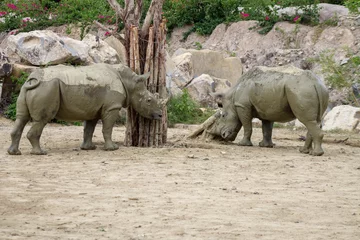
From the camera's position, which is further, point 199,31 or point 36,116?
point 199,31

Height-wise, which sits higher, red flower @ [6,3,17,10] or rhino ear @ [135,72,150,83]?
red flower @ [6,3,17,10]

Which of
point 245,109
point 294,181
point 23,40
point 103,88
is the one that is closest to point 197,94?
point 23,40

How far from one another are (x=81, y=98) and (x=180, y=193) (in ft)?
12.0

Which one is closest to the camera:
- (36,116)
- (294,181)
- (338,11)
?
(294,181)

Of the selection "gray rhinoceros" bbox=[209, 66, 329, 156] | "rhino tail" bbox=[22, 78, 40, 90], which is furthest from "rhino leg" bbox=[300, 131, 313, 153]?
"rhino tail" bbox=[22, 78, 40, 90]

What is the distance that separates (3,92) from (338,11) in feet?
A: 39.4

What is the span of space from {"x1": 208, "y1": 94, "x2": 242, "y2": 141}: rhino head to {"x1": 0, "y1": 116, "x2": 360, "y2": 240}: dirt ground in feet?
1.83

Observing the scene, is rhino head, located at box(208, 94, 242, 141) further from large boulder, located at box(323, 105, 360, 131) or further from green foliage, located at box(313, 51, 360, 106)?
green foliage, located at box(313, 51, 360, 106)

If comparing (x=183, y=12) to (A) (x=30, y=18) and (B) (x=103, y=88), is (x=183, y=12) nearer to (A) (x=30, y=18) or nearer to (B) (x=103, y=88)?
(A) (x=30, y=18)

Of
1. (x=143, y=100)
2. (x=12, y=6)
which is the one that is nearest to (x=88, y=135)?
(x=143, y=100)

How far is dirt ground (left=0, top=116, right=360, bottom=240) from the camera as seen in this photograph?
20.7ft

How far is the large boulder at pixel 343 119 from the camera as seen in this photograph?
15547mm

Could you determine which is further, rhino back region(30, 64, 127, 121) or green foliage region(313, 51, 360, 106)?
green foliage region(313, 51, 360, 106)

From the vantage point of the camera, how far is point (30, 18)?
26500mm
